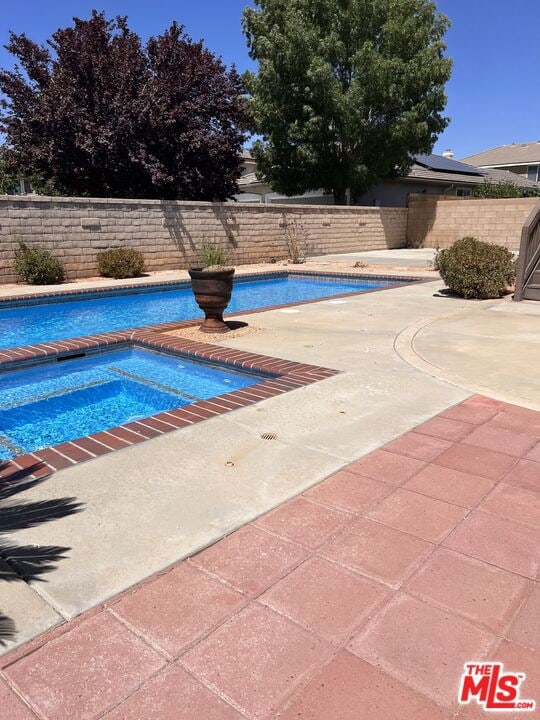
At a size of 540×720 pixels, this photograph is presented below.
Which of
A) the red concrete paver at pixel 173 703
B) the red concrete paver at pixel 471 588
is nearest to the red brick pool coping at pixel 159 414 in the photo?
the red concrete paver at pixel 173 703

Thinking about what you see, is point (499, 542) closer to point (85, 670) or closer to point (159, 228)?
point (85, 670)

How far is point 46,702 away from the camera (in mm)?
1859

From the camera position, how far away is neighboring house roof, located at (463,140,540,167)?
143 ft

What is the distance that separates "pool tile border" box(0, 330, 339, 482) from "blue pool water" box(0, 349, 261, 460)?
0.55 ft

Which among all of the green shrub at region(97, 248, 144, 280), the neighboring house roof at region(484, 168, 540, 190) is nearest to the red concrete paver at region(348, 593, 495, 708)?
the green shrub at region(97, 248, 144, 280)

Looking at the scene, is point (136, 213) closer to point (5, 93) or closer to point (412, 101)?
point (5, 93)

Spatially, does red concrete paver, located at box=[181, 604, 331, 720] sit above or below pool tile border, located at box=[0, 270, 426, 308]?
below

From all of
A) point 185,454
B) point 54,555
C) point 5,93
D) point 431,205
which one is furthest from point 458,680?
point 431,205

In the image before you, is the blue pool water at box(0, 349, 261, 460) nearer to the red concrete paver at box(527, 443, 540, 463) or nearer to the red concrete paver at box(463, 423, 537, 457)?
the red concrete paver at box(463, 423, 537, 457)

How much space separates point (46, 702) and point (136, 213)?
16.4 metres

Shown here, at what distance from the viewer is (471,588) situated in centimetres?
245

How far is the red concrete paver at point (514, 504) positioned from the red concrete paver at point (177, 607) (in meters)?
1.66

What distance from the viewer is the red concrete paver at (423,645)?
1.95 metres

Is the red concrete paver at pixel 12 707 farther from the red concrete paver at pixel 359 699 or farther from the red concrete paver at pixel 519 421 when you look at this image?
the red concrete paver at pixel 519 421
